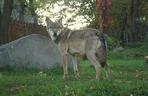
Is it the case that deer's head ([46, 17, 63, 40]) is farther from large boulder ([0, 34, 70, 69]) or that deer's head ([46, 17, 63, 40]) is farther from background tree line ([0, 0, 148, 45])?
background tree line ([0, 0, 148, 45])

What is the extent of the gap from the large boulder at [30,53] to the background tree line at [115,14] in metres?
22.0

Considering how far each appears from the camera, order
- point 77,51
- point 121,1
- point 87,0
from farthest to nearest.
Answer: point 87,0 → point 121,1 → point 77,51

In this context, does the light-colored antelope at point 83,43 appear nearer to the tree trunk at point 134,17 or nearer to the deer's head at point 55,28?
the deer's head at point 55,28

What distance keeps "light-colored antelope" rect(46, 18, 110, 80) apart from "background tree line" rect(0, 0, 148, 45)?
25.1 meters

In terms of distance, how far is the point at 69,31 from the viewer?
44.2 ft

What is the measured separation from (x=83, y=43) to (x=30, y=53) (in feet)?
13.8

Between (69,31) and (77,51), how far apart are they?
2.54ft

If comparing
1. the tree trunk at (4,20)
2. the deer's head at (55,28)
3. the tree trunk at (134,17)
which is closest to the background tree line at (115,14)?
the tree trunk at (134,17)

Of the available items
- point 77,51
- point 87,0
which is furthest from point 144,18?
point 77,51

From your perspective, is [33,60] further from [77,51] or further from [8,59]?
[77,51]

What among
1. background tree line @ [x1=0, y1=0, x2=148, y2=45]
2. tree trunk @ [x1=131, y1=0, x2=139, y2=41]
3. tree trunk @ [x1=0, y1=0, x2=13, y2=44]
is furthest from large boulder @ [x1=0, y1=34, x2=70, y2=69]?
tree trunk @ [x1=131, y1=0, x2=139, y2=41]

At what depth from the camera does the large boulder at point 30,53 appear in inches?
632

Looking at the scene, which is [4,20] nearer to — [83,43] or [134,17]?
[83,43]

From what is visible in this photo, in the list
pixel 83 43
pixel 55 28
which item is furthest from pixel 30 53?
pixel 83 43
